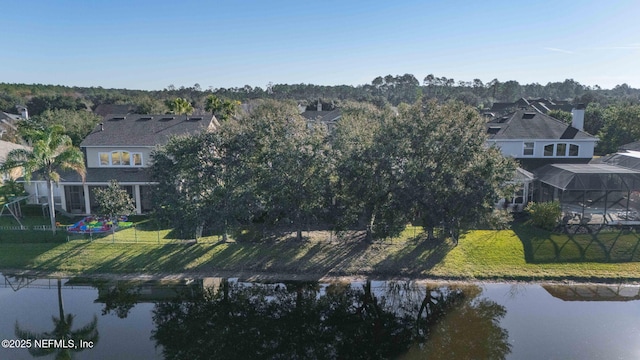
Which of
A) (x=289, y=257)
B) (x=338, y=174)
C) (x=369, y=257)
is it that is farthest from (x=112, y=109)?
(x=369, y=257)

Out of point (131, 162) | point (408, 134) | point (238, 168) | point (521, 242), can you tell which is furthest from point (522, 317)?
point (131, 162)

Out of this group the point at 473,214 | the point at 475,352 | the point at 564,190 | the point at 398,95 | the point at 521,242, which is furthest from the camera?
the point at 398,95

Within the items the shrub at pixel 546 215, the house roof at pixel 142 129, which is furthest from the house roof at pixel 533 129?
the house roof at pixel 142 129

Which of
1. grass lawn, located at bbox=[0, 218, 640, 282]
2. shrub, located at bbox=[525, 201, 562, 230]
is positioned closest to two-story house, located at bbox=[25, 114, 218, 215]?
grass lawn, located at bbox=[0, 218, 640, 282]

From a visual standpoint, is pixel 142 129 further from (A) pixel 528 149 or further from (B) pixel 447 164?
(A) pixel 528 149

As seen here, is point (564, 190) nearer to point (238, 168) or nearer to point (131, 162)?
point (238, 168)

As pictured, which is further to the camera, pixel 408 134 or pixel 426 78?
pixel 426 78
